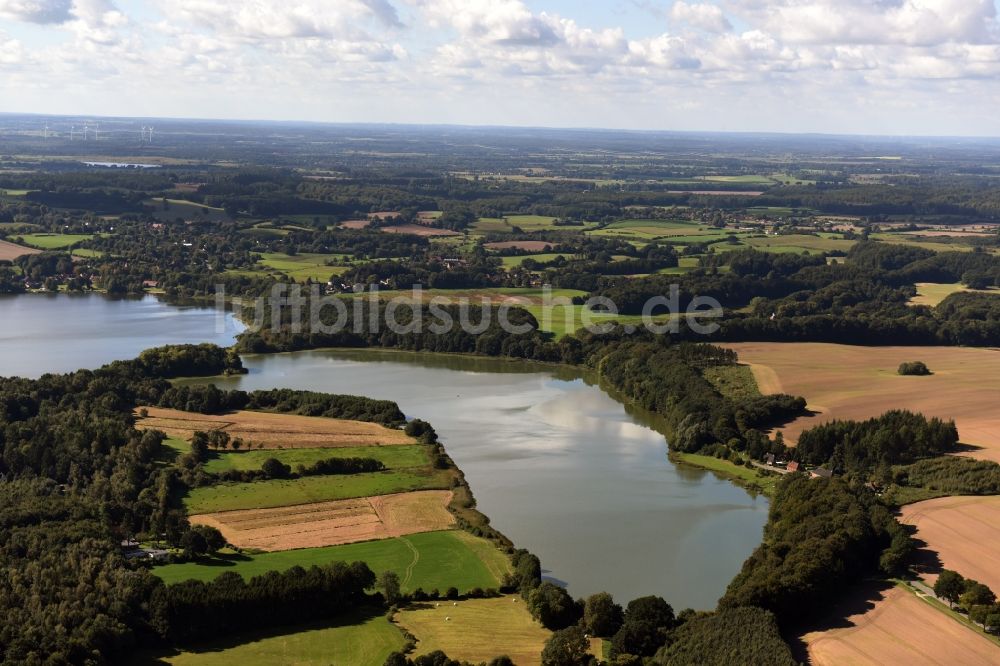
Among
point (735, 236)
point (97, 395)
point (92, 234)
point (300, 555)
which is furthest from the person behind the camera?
point (735, 236)

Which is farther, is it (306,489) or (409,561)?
(306,489)

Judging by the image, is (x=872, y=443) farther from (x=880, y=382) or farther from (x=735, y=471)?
(x=880, y=382)

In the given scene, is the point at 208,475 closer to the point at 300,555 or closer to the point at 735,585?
the point at 300,555

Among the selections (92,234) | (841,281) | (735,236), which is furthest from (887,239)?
(92,234)

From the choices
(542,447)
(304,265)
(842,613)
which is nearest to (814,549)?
(842,613)

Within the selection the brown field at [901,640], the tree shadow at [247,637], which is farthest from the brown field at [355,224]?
the brown field at [901,640]

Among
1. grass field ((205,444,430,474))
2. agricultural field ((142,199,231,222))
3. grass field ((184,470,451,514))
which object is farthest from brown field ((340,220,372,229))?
grass field ((184,470,451,514))

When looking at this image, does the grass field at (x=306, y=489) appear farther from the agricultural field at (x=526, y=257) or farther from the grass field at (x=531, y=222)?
the grass field at (x=531, y=222)
